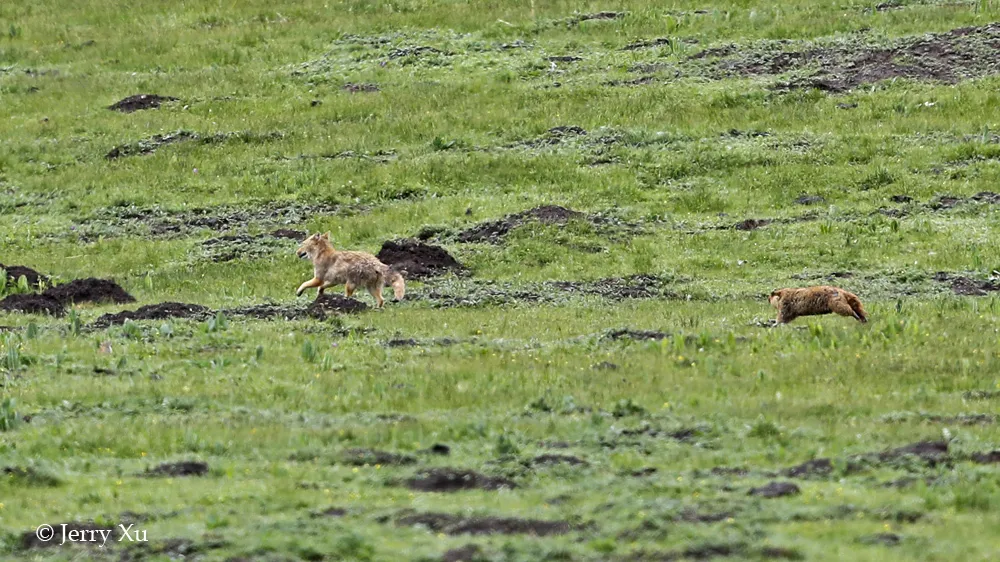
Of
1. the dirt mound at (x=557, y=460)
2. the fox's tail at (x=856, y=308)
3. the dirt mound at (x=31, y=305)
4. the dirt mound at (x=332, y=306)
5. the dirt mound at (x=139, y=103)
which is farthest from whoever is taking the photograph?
the dirt mound at (x=139, y=103)

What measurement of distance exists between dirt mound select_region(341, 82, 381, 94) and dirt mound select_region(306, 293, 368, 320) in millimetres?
16102

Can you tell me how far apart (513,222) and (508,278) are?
8.86ft

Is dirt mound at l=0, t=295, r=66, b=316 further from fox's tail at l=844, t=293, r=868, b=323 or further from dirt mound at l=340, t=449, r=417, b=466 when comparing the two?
fox's tail at l=844, t=293, r=868, b=323

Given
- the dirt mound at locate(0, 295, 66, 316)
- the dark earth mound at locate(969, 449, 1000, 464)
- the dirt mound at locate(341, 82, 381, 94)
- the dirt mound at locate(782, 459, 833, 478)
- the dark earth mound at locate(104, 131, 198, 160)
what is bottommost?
the dirt mound at locate(0, 295, 66, 316)

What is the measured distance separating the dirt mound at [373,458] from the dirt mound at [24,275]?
1346cm

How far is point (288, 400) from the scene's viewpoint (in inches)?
587

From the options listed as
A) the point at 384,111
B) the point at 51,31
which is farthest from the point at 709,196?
the point at 51,31

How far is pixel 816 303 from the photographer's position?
737 inches

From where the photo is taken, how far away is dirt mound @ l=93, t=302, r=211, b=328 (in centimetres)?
2006

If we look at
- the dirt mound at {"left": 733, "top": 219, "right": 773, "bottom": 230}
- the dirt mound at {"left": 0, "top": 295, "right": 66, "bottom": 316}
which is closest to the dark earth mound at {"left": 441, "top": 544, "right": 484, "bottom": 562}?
the dirt mound at {"left": 0, "top": 295, "right": 66, "bottom": 316}

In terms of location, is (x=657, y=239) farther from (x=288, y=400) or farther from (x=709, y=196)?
(x=288, y=400)

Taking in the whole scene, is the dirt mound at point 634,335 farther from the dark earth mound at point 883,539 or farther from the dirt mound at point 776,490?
the dark earth mound at point 883,539

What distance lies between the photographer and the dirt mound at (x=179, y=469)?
1216 centimetres

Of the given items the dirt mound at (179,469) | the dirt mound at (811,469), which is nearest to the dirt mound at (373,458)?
the dirt mound at (179,469)
